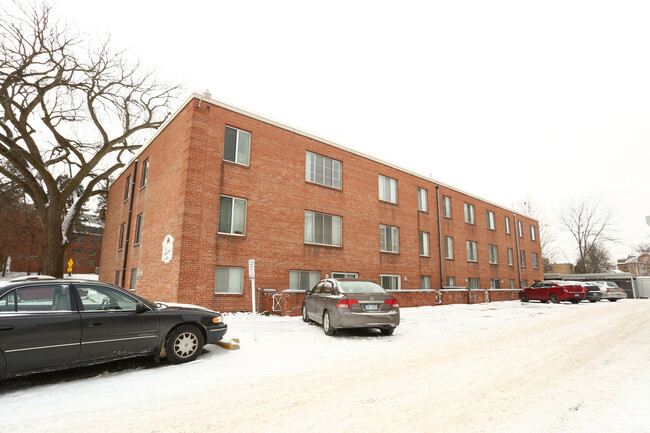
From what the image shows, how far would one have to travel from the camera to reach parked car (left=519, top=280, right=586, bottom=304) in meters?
22.3

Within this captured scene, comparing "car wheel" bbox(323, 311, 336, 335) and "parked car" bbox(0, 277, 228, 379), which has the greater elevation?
"parked car" bbox(0, 277, 228, 379)

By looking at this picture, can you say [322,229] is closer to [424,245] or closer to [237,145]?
[237,145]

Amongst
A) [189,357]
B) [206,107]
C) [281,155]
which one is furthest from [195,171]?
[189,357]

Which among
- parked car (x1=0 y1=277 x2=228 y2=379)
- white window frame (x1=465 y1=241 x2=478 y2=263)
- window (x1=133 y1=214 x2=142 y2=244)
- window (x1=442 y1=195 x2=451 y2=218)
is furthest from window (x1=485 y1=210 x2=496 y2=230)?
parked car (x1=0 y1=277 x2=228 y2=379)

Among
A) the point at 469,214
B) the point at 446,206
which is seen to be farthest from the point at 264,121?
the point at 469,214

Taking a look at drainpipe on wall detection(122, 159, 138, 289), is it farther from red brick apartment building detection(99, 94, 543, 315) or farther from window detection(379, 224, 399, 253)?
window detection(379, 224, 399, 253)

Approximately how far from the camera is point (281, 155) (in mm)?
16312

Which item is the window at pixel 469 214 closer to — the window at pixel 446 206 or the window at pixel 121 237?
the window at pixel 446 206

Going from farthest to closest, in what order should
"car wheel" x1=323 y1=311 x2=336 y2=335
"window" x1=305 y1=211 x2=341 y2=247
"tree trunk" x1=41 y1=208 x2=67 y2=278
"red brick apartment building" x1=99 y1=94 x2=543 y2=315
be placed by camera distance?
"tree trunk" x1=41 y1=208 x2=67 y2=278, "window" x1=305 y1=211 x2=341 y2=247, "red brick apartment building" x1=99 y1=94 x2=543 y2=315, "car wheel" x1=323 y1=311 x2=336 y2=335

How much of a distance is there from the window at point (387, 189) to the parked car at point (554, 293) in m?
12.5

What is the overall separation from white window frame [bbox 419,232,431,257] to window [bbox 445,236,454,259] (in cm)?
235

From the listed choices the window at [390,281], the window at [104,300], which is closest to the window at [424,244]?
the window at [390,281]

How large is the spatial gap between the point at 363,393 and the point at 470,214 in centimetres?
2696

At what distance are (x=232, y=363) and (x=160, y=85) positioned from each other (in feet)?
79.8
